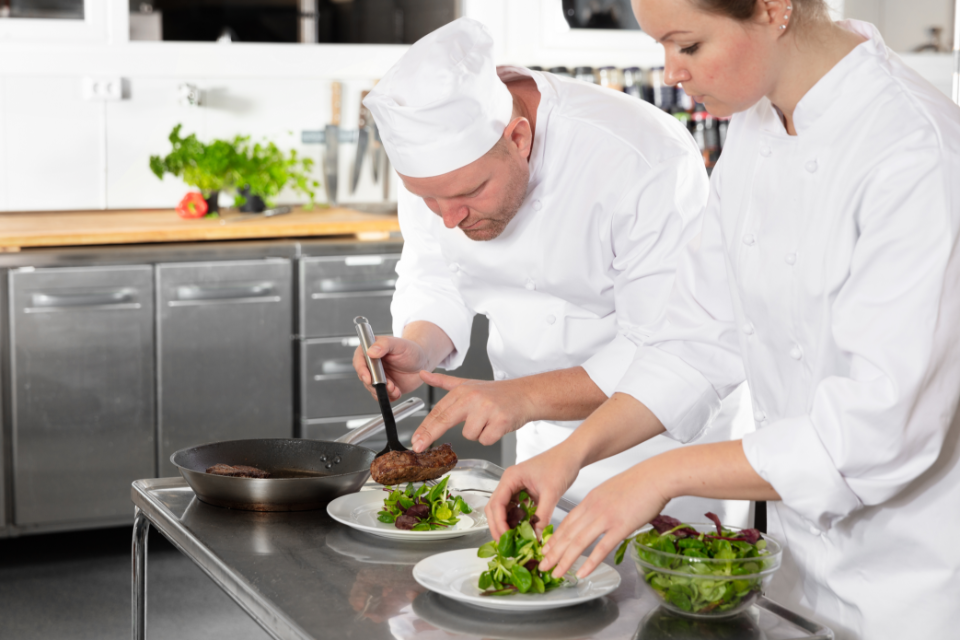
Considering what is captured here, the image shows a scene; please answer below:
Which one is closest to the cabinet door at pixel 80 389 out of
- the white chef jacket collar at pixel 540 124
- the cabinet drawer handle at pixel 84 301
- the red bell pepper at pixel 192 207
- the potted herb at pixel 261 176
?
the cabinet drawer handle at pixel 84 301

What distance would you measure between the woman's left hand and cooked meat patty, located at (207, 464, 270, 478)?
52 centimetres

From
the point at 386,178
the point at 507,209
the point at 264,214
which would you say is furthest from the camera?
the point at 386,178

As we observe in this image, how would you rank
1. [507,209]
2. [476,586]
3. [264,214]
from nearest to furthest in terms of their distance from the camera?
1. [476,586]
2. [507,209]
3. [264,214]

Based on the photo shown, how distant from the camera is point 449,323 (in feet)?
6.49

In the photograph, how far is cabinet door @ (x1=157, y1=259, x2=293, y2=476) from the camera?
3377 mm

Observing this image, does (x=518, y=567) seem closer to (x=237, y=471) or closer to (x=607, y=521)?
(x=607, y=521)

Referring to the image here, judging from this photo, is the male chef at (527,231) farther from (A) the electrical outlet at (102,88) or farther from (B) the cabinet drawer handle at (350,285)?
(A) the electrical outlet at (102,88)

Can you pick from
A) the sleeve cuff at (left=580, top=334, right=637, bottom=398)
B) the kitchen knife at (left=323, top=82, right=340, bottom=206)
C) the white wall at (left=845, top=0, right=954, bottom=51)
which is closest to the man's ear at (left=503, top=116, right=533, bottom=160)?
the sleeve cuff at (left=580, top=334, right=637, bottom=398)

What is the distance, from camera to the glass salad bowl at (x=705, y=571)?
3.42 feet

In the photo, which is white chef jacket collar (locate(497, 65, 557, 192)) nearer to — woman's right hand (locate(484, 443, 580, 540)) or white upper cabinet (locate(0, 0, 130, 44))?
woman's right hand (locate(484, 443, 580, 540))

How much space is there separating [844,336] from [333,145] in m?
3.36

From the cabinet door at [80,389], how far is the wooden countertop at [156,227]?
0.11 metres

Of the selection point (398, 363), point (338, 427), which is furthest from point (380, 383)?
point (338, 427)

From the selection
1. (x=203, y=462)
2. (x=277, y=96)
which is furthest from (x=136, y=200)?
(x=203, y=462)
